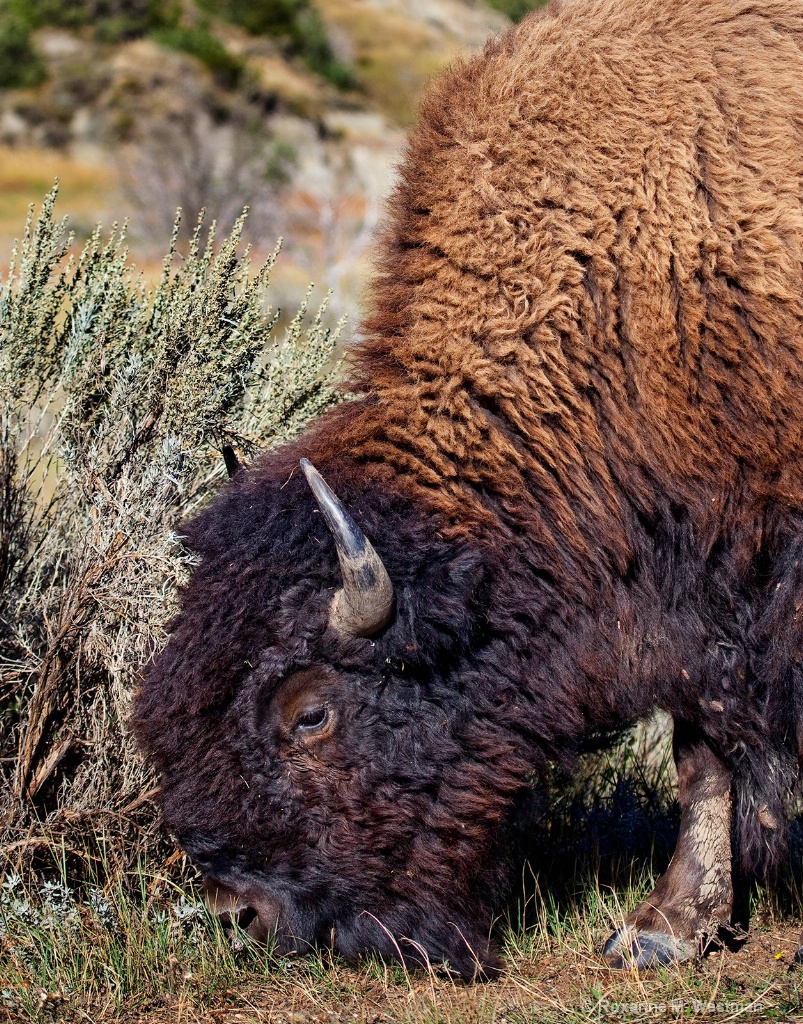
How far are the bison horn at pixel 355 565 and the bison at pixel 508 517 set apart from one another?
10 mm

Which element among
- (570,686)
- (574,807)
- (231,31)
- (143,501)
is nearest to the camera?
(570,686)

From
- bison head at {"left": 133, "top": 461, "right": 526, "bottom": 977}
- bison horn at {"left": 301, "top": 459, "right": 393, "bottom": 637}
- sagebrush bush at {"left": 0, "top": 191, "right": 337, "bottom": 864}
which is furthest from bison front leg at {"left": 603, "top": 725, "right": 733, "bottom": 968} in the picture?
sagebrush bush at {"left": 0, "top": 191, "right": 337, "bottom": 864}

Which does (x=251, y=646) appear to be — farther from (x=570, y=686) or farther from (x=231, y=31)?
(x=231, y=31)

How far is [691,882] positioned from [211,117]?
103 ft

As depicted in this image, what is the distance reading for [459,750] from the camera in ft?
10.5

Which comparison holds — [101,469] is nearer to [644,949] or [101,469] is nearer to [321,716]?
[321,716]

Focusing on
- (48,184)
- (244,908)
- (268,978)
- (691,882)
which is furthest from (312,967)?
(48,184)

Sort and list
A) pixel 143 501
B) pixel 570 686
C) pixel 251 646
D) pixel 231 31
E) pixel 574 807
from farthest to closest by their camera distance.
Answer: pixel 231 31
pixel 574 807
pixel 143 501
pixel 570 686
pixel 251 646

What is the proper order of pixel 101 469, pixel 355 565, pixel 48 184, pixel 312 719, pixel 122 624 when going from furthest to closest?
pixel 48 184
pixel 101 469
pixel 122 624
pixel 312 719
pixel 355 565

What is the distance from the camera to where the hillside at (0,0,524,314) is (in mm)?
21219

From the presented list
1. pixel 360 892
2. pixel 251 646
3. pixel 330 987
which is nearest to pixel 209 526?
pixel 251 646

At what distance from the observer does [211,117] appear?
3158 centimetres

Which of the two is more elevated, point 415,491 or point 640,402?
point 640,402

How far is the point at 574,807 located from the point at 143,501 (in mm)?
2155
